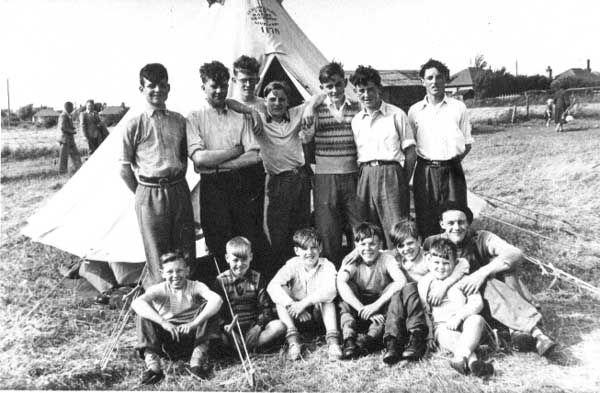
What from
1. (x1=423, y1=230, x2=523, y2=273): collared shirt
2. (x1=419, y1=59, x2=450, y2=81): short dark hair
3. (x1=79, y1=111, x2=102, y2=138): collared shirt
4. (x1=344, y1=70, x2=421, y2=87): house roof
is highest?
(x1=344, y1=70, x2=421, y2=87): house roof

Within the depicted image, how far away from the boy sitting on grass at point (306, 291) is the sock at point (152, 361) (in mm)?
778

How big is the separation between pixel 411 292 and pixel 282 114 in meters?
1.54

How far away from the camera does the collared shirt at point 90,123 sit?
1053 centimetres

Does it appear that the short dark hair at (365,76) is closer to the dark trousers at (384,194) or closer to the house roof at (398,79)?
the dark trousers at (384,194)

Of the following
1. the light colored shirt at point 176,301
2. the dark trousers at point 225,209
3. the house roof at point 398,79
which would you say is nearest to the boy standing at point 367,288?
the dark trousers at point 225,209

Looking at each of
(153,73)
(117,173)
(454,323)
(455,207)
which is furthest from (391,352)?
(117,173)

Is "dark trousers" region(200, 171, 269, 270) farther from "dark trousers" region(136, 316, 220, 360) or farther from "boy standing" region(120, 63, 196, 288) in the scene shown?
"dark trousers" region(136, 316, 220, 360)

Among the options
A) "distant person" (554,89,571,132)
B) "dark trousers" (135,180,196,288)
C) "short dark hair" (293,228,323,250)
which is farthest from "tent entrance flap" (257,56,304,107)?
"distant person" (554,89,571,132)

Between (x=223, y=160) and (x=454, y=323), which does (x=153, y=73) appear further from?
(x=454, y=323)

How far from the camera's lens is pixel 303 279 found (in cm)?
346

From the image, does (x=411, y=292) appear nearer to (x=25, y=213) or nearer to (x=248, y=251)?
(x=248, y=251)

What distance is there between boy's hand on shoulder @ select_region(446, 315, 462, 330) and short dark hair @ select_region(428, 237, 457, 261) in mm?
362

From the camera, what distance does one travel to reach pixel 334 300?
3.47 meters

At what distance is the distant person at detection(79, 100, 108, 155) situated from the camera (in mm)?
10562
